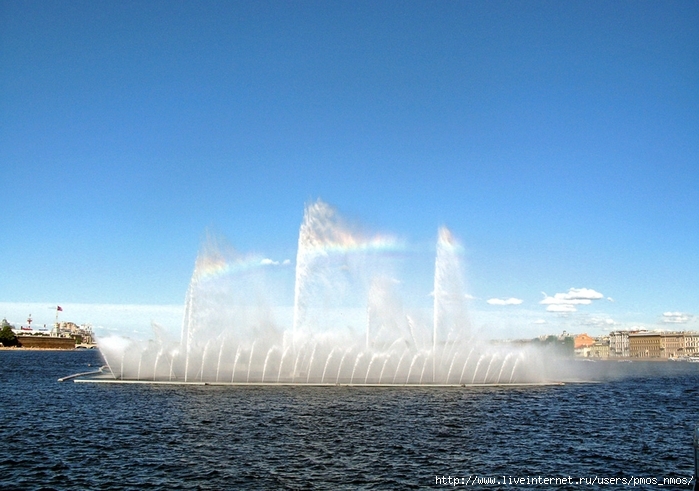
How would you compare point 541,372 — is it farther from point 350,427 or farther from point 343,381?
point 350,427

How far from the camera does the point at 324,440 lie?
3519 centimetres

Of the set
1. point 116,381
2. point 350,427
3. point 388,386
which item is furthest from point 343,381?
point 350,427

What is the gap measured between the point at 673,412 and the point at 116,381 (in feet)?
196

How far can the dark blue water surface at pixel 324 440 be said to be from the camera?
26984mm

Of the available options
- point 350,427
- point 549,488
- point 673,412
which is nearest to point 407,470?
point 549,488

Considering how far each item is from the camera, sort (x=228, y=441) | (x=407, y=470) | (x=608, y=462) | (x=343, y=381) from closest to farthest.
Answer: (x=407, y=470), (x=608, y=462), (x=228, y=441), (x=343, y=381)

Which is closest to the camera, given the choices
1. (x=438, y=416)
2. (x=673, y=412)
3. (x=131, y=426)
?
(x=131, y=426)

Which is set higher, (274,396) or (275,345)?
(275,345)

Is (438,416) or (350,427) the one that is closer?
(350,427)

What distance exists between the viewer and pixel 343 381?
72188mm

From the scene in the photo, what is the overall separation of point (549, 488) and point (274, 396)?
34680 millimetres

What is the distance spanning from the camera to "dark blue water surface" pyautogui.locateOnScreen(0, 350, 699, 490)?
88.5ft

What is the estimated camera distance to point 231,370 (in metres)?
74.8

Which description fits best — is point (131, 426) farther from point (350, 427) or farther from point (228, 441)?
point (350, 427)
